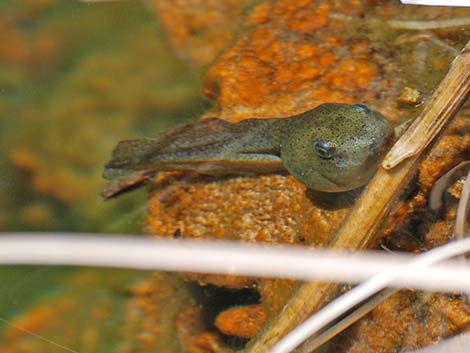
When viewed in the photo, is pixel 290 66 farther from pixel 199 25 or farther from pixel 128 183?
pixel 128 183

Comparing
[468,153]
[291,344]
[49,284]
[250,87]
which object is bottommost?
[49,284]

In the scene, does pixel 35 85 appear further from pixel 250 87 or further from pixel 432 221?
pixel 432 221

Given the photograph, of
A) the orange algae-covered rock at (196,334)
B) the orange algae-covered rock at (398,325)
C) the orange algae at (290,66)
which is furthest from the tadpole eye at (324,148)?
the orange algae-covered rock at (196,334)

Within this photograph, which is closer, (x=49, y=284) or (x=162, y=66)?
(x=49, y=284)

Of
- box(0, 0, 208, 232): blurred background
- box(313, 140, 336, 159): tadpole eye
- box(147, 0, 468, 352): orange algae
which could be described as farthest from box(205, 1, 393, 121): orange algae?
box(313, 140, 336, 159): tadpole eye

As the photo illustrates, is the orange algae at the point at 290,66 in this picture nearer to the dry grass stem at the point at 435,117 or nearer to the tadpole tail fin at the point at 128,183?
the tadpole tail fin at the point at 128,183

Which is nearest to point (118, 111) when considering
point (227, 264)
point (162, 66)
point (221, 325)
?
point (162, 66)

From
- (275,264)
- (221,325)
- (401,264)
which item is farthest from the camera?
(221,325)
